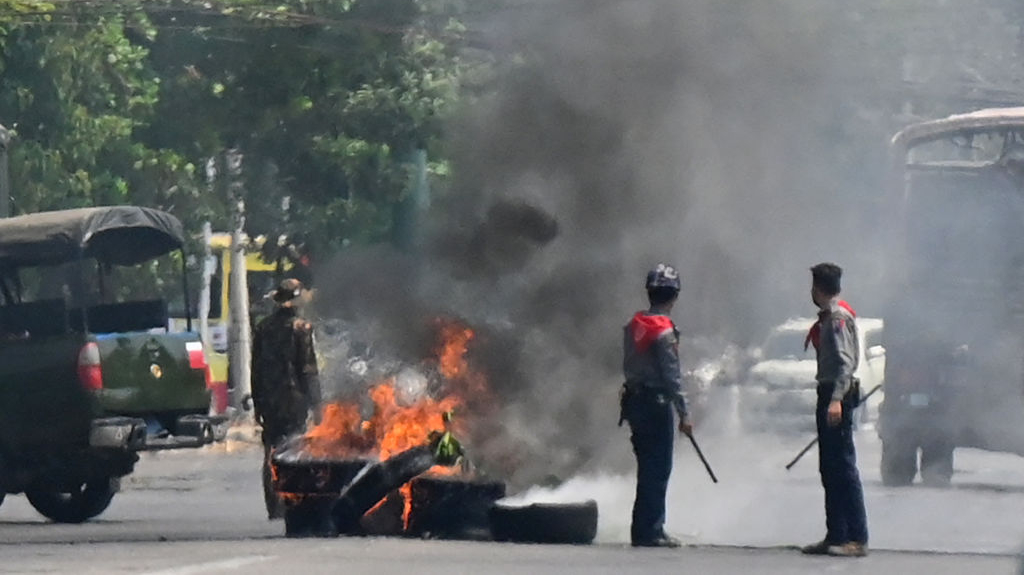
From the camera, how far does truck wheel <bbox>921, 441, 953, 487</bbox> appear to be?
21.4 meters

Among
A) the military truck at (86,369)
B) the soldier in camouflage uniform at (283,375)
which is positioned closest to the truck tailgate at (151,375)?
the military truck at (86,369)

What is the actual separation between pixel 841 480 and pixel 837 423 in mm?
322

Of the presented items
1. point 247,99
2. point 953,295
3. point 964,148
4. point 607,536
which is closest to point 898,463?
point 953,295

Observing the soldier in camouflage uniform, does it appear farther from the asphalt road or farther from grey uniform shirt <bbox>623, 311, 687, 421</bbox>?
grey uniform shirt <bbox>623, 311, 687, 421</bbox>

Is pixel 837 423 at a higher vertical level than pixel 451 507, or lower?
higher

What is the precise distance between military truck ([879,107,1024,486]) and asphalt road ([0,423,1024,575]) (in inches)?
20.4

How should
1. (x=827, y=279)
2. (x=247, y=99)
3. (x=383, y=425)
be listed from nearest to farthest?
(x=827, y=279) → (x=383, y=425) → (x=247, y=99)

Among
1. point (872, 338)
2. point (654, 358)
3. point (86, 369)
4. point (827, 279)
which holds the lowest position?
point (872, 338)

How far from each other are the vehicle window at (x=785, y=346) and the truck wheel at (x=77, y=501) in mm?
15748

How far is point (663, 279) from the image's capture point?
1349 cm

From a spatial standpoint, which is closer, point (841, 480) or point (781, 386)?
point (841, 480)

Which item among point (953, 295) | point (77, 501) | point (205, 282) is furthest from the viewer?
point (205, 282)

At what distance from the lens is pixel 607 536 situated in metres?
14.6

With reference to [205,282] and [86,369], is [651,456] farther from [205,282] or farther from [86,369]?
[205,282]
